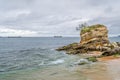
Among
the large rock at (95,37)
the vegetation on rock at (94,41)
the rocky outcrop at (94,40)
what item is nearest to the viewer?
the vegetation on rock at (94,41)

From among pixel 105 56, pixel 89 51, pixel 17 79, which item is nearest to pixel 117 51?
pixel 105 56

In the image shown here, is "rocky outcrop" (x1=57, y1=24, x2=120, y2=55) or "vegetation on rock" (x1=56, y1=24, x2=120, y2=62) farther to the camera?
"rocky outcrop" (x1=57, y1=24, x2=120, y2=55)

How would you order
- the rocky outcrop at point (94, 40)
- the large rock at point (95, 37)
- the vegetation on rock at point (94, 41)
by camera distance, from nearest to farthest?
1. the vegetation on rock at point (94, 41)
2. the rocky outcrop at point (94, 40)
3. the large rock at point (95, 37)

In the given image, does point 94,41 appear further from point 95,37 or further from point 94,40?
point 95,37

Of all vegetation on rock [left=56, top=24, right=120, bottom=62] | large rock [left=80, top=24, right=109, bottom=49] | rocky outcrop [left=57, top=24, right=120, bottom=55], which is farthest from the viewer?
large rock [left=80, top=24, right=109, bottom=49]

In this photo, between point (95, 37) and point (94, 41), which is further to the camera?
point (95, 37)

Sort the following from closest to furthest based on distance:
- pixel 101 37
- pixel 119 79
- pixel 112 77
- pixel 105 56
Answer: pixel 119 79 < pixel 112 77 < pixel 105 56 < pixel 101 37

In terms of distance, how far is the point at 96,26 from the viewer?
72625mm

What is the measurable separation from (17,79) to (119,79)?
41.7ft

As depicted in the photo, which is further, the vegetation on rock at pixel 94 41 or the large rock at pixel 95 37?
the large rock at pixel 95 37

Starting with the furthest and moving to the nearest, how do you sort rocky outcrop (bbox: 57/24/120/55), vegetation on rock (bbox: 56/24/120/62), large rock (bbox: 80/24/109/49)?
large rock (bbox: 80/24/109/49) < rocky outcrop (bbox: 57/24/120/55) < vegetation on rock (bbox: 56/24/120/62)

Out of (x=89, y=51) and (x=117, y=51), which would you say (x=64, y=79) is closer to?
(x=117, y=51)

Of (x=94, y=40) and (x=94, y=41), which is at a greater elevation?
(x=94, y=40)

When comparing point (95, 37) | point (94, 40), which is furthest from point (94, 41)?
point (95, 37)
